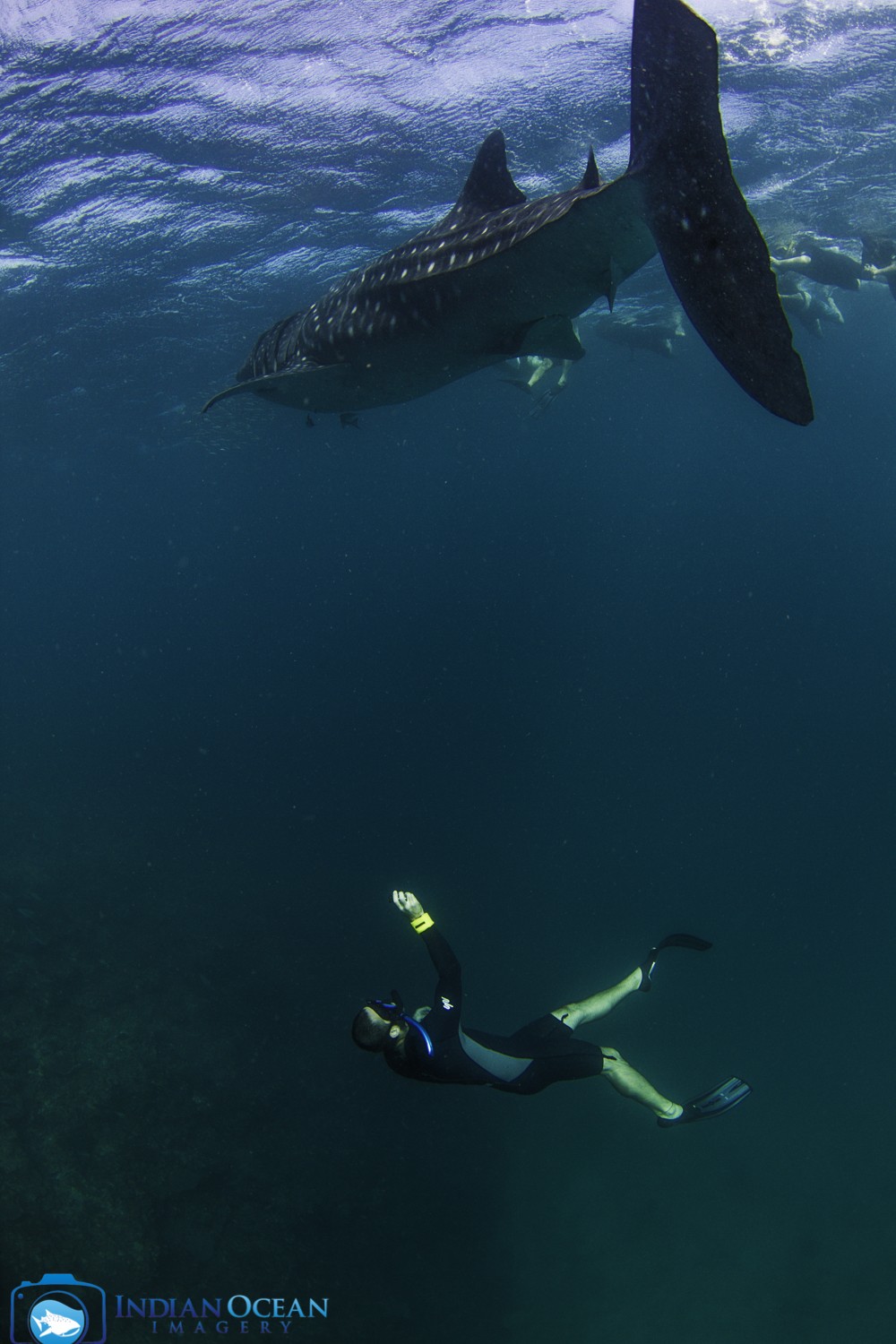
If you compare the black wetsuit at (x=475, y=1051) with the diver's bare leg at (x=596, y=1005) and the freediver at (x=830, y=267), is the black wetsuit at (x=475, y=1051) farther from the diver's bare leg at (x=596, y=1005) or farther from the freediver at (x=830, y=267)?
the freediver at (x=830, y=267)

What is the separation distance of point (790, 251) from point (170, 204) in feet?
52.8

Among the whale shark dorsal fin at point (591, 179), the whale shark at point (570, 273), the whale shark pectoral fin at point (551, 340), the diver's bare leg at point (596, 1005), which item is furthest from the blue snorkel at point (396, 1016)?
the whale shark dorsal fin at point (591, 179)

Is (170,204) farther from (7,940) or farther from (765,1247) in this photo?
(765,1247)

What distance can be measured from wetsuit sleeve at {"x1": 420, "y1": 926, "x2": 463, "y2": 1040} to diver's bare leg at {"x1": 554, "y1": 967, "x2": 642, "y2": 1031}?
2608 mm

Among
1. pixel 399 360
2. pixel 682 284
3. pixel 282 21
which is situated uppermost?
pixel 282 21

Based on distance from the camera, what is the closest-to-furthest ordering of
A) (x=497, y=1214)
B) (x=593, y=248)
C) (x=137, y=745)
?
(x=593, y=248) → (x=497, y=1214) → (x=137, y=745)

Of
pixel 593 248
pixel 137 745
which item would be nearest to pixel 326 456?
pixel 137 745

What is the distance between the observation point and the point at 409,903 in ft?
25.6

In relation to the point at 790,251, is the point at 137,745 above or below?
below

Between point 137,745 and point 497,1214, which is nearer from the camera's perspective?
point 497,1214

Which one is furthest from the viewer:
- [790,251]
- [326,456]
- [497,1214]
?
[326,456]

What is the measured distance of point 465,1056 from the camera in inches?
318

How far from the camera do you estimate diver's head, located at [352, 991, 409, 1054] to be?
6.89 m

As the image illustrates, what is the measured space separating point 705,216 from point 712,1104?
36.3ft
